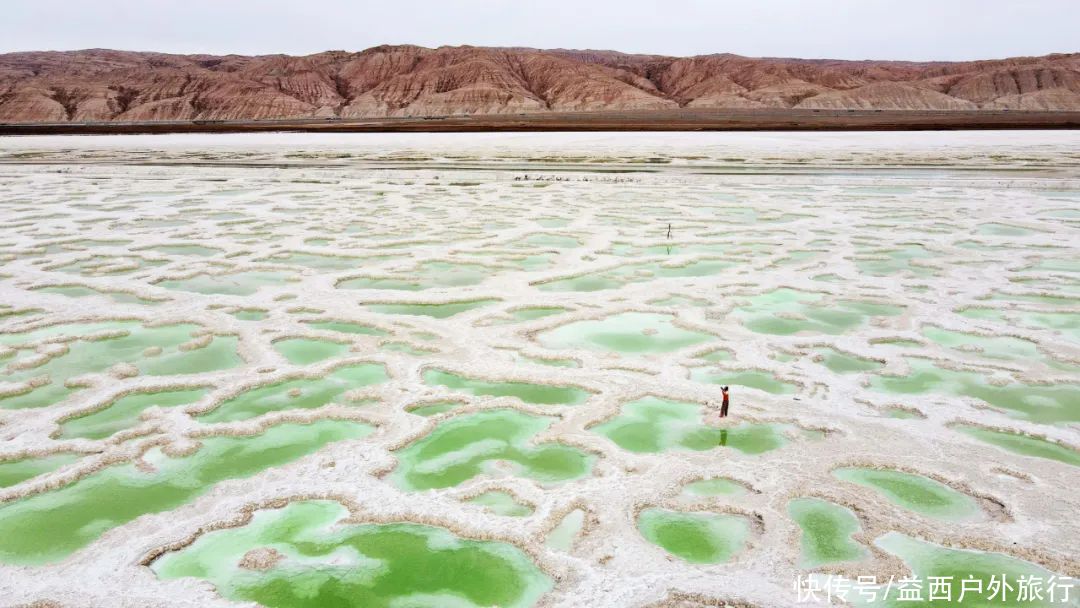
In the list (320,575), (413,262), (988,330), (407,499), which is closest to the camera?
(320,575)

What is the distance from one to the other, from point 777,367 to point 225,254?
697 cm

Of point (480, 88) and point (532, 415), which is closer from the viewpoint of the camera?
point (532, 415)

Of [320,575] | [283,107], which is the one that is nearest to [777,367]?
[320,575]

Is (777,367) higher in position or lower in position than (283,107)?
lower

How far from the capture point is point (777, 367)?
486cm

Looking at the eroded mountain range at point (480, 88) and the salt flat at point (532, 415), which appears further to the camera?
the eroded mountain range at point (480, 88)

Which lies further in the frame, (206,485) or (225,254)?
(225,254)

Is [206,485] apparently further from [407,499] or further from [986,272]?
[986,272]

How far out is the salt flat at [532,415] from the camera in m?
2.83

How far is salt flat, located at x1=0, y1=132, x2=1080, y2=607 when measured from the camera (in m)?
2.83

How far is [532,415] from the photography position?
4211 mm

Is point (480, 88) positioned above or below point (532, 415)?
above

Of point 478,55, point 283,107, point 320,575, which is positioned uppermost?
point 478,55

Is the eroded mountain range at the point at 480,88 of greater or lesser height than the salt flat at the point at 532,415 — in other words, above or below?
above
